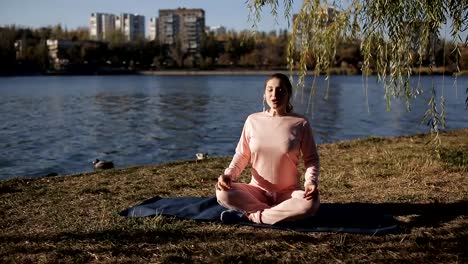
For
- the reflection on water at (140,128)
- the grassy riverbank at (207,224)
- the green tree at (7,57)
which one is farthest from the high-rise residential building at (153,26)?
the grassy riverbank at (207,224)

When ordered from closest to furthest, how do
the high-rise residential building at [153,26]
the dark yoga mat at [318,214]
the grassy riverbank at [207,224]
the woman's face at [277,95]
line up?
1. the grassy riverbank at [207,224]
2. the dark yoga mat at [318,214]
3. the woman's face at [277,95]
4. the high-rise residential building at [153,26]

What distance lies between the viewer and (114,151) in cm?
1283

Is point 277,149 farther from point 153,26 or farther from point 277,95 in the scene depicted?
point 153,26

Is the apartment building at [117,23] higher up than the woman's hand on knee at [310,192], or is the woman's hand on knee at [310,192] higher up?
the apartment building at [117,23]

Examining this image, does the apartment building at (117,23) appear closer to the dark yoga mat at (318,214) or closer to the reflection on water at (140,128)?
the reflection on water at (140,128)

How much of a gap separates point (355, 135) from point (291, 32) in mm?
10983

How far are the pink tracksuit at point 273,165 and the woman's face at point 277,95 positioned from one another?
0.07 m

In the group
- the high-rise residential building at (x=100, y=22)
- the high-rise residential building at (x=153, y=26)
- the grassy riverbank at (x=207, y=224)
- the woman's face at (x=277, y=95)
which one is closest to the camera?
the grassy riverbank at (x=207, y=224)

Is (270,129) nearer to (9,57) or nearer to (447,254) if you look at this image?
(447,254)

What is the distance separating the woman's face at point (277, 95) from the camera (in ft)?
12.3

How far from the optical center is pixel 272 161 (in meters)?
3.76

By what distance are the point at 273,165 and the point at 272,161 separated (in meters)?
0.03

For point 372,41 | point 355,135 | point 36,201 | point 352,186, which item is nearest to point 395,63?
point 372,41

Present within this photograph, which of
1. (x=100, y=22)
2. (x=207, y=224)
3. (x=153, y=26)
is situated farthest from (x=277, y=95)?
(x=100, y=22)
